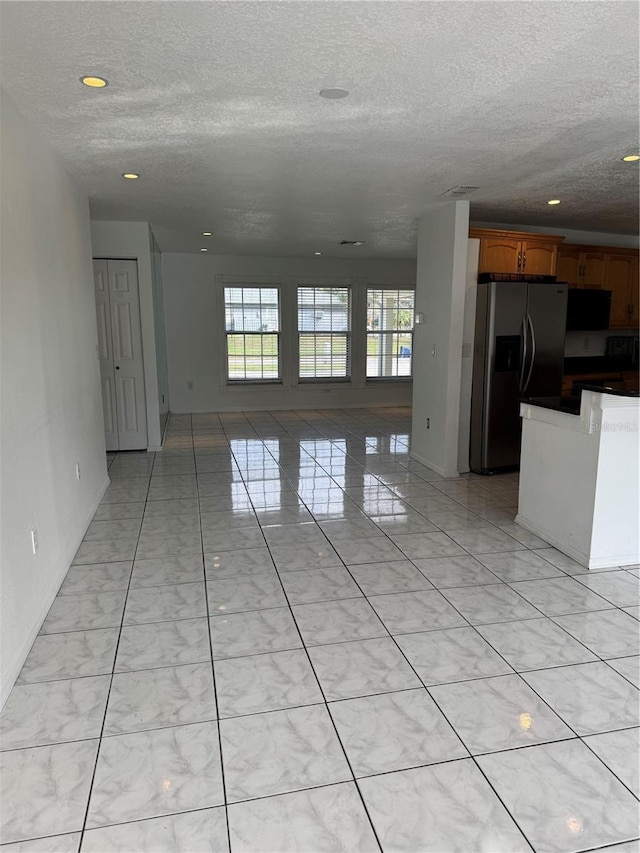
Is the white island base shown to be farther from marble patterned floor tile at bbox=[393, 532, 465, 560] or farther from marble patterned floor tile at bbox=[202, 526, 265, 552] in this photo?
marble patterned floor tile at bbox=[202, 526, 265, 552]

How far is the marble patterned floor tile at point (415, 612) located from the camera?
2533mm

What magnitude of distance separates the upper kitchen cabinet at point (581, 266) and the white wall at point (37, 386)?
16.1 feet

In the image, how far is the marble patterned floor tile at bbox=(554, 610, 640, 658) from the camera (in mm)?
2354

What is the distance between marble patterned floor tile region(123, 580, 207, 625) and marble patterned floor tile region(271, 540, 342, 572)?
51cm

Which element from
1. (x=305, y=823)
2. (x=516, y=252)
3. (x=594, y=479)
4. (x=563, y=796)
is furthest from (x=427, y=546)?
(x=516, y=252)

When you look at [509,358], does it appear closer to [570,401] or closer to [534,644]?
[570,401]

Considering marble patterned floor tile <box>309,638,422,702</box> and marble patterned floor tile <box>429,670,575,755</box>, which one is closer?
marble patterned floor tile <box>429,670,575,755</box>

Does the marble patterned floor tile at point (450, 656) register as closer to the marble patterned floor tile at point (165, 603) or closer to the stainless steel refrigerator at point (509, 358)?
the marble patterned floor tile at point (165, 603)

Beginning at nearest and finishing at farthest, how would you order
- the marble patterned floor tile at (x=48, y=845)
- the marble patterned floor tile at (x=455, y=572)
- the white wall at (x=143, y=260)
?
the marble patterned floor tile at (x=48, y=845)
the marble patterned floor tile at (x=455, y=572)
the white wall at (x=143, y=260)

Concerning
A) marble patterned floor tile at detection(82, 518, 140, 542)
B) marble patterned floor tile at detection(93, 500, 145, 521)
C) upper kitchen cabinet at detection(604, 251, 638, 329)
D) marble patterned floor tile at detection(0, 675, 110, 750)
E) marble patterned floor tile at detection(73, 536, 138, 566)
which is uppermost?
upper kitchen cabinet at detection(604, 251, 638, 329)

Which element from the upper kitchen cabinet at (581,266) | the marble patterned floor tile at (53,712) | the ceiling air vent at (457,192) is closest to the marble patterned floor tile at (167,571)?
the marble patterned floor tile at (53,712)

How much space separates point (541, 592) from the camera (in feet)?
9.34

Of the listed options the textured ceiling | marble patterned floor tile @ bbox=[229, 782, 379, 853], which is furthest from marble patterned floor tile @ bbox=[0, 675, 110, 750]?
the textured ceiling

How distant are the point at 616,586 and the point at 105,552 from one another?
295 cm
